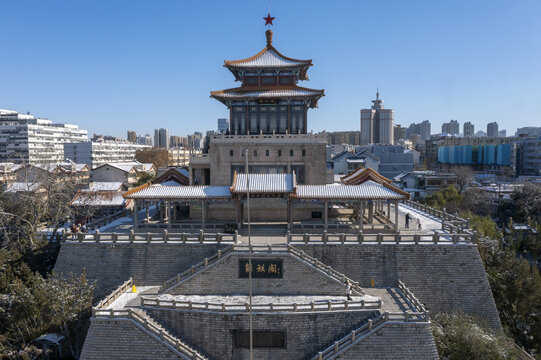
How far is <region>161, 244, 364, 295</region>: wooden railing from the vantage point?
21.0 m

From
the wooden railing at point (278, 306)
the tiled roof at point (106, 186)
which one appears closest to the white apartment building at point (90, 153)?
the tiled roof at point (106, 186)

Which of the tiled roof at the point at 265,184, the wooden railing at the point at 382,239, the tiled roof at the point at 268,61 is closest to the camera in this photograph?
the wooden railing at the point at 382,239

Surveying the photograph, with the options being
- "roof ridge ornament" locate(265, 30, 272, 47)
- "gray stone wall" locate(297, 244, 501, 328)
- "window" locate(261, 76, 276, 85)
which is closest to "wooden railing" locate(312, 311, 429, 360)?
"gray stone wall" locate(297, 244, 501, 328)

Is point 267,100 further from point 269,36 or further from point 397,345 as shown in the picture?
point 397,345

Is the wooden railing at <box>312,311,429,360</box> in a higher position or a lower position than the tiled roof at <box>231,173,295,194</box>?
lower

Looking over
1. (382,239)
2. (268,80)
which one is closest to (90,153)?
(268,80)

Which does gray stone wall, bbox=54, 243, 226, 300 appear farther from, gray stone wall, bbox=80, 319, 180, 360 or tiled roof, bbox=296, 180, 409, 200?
tiled roof, bbox=296, 180, 409, 200

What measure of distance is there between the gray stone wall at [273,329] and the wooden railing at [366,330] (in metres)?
0.55

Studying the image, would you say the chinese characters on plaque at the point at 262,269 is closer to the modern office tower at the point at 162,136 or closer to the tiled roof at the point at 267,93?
the tiled roof at the point at 267,93

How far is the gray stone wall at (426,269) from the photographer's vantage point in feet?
71.6

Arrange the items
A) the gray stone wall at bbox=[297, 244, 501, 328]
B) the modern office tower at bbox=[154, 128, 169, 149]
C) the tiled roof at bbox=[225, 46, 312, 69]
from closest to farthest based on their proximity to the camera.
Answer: the gray stone wall at bbox=[297, 244, 501, 328], the tiled roof at bbox=[225, 46, 312, 69], the modern office tower at bbox=[154, 128, 169, 149]

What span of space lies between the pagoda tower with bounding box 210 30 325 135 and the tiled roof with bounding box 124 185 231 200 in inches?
315

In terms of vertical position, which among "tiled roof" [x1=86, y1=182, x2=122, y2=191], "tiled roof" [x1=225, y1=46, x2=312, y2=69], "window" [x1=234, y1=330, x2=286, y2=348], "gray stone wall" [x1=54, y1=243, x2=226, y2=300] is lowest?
"window" [x1=234, y1=330, x2=286, y2=348]

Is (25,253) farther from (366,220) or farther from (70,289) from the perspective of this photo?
(366,220)
